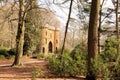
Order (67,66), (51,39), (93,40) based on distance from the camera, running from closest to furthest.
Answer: (93,40)
(67,66)
(51,39)

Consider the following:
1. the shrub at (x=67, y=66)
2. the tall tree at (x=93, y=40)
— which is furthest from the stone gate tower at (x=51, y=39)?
the tall tree at (x=93, y=40)

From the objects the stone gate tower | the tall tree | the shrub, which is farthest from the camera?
the stone gate tower

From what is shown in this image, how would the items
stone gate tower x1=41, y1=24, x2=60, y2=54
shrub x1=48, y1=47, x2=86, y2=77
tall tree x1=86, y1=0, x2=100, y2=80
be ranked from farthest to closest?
stone gate tower x1=41, y1=24, x2=60, y2=54, shrub x1=48, y1=47, x2=86, y2=77, tall tree x1=86, y1=0, x2=100, y2=80

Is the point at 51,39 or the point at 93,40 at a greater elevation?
the point at 51,39

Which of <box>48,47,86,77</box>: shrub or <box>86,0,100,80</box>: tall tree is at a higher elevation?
<box>86,0,100,80</box>: tall tree

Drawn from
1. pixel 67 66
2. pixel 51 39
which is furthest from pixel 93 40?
pixel 51 39

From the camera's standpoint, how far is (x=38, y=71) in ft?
24.1

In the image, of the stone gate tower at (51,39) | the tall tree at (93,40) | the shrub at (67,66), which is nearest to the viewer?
the tall tree at (93,40)

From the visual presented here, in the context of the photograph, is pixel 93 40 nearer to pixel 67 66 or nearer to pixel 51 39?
pixel 67 66

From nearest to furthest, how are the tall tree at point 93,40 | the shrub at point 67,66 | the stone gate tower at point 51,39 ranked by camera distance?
the tall tree at point 93,40 < the shrub at point 67,66 < the stone gate tower at point 51,39

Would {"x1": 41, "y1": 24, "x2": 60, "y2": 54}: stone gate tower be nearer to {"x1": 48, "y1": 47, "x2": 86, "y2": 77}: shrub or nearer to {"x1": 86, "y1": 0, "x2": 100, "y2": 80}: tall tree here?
{"x1": 48, "y1": 47, "x2": 86, "y2": 77}: shrub

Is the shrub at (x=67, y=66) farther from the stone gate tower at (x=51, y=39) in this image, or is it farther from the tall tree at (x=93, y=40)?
the stone gate tower at (x=51, y=39)

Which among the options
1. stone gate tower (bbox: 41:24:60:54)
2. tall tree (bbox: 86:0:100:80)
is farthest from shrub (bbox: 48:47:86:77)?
stone gate tower (bbox: 41:24:60:54)

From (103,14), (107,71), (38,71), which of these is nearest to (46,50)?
(103,14)
